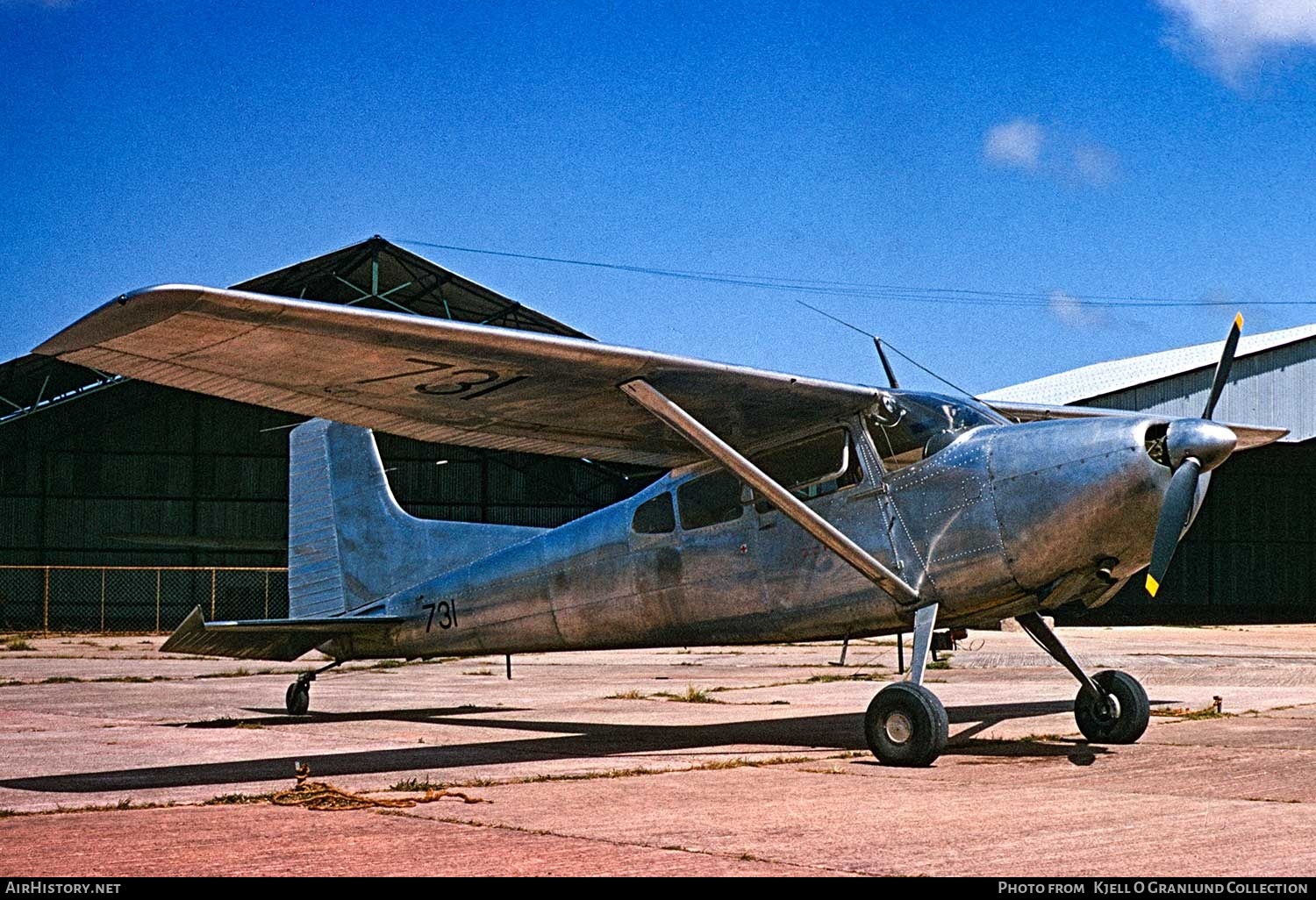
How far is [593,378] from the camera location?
9.68m

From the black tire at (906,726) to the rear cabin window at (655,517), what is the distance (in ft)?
8.14

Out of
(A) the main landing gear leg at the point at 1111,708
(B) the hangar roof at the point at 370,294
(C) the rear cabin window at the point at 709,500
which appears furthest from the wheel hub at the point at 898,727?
(B) the hangar roof at the point at 370,294

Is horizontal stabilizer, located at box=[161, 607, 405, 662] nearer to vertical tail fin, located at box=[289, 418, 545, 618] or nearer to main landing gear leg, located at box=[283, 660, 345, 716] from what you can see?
main landing gear leg, located at box=[283, 660, 345, 716]

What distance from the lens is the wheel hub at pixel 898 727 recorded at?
8.84 m

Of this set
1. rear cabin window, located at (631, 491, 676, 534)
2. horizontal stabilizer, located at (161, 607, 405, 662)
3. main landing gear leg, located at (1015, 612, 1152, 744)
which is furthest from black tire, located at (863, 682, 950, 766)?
horizontal stabilizer, located at (161, 607, 405, 662)

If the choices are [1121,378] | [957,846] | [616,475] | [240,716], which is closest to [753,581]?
[957,846]

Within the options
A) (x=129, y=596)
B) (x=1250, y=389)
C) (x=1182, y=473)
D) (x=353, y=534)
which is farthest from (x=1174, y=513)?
(x=129, y=596)

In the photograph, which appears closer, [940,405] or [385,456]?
[940,405]

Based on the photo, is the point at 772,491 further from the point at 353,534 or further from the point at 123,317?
the point at 353,534

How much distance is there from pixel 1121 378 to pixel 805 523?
3617cm

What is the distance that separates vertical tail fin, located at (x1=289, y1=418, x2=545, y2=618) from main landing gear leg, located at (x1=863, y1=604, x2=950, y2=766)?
4366 mm

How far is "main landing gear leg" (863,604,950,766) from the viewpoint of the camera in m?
8.73

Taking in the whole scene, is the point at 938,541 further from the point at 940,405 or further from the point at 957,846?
the point at 957,846

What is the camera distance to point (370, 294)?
41.4 metres
